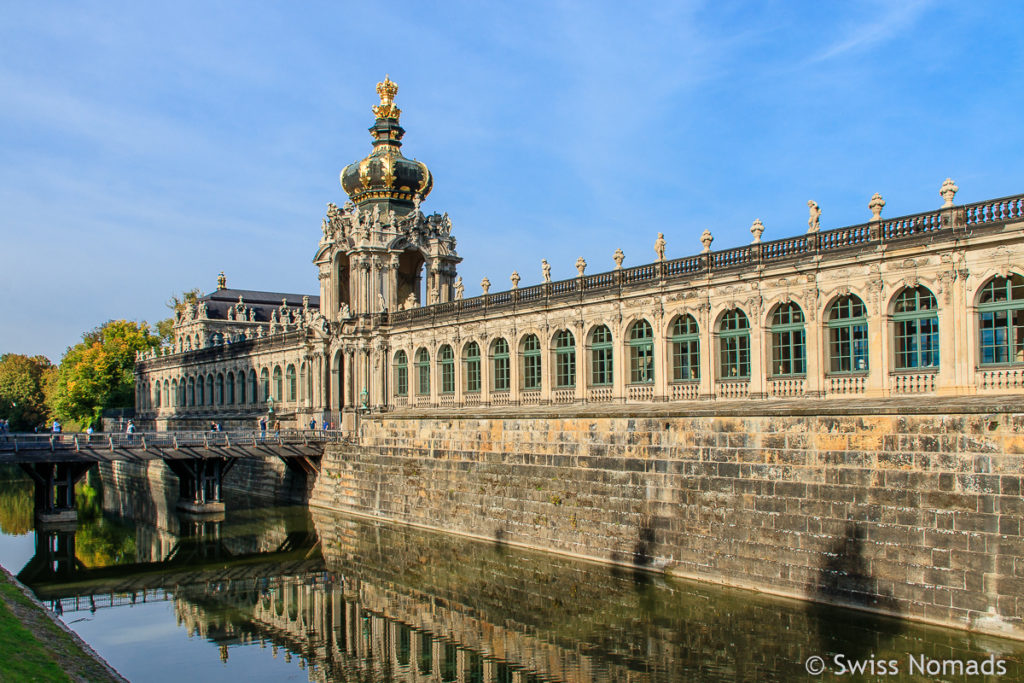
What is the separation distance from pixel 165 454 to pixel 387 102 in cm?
2463

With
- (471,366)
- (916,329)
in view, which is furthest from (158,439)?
(916,329)

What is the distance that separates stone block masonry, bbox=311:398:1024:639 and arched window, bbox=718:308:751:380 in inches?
89.9

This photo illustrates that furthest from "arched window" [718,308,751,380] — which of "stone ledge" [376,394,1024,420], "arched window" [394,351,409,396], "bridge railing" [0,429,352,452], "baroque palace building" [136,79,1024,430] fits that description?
"bridge railing" [0,429,352,452]

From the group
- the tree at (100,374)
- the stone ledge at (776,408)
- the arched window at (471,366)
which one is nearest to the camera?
the stone ledge at (776,408)

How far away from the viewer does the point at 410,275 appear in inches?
2157

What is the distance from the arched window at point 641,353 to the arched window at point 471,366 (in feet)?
33.6

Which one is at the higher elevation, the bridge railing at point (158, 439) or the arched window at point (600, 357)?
the arched window at point (600, 357)

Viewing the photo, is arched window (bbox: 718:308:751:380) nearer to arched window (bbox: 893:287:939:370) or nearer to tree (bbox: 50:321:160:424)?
arched window (bbox: 893:287:939:370)

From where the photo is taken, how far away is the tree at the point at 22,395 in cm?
10375

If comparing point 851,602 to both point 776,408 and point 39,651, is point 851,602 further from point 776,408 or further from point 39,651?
point 39,651

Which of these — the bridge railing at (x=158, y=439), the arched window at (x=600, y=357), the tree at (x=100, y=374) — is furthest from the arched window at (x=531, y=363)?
the tree at (x=100, y=374)

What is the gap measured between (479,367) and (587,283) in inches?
336

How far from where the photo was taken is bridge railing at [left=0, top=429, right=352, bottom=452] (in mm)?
38969

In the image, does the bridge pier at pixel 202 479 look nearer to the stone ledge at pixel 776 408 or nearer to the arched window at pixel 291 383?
the stone ledge at pixel 776 408
